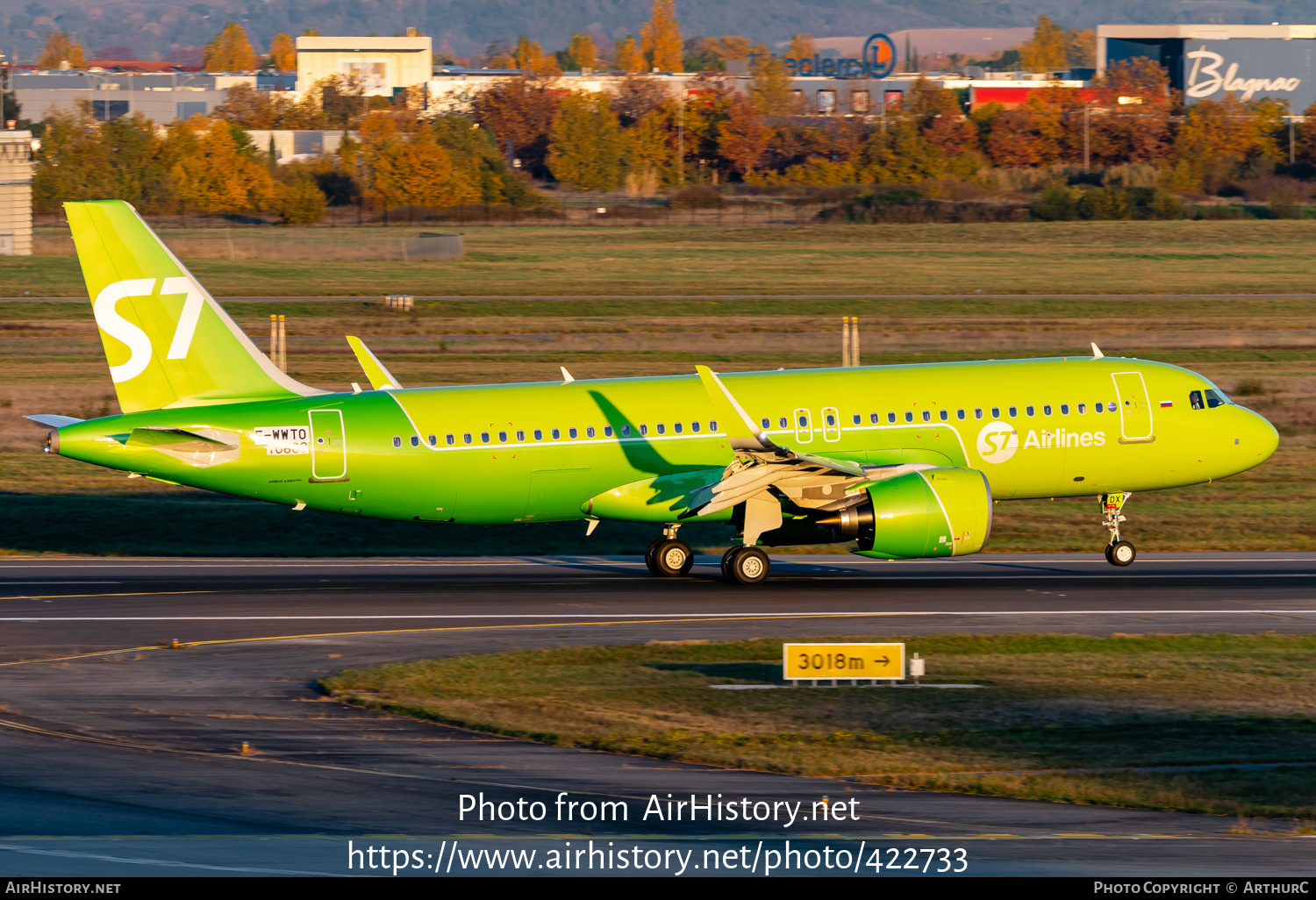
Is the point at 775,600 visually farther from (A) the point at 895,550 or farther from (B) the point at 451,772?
(B) the point at 451,772

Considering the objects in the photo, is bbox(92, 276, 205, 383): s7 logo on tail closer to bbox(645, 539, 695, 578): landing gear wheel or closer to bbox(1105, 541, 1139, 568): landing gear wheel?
bbox(645, 539, 695, 578): landing gear wheel

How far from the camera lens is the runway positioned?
15773mm

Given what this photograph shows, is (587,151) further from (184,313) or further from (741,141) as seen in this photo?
(184,313)

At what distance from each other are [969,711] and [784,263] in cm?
7837

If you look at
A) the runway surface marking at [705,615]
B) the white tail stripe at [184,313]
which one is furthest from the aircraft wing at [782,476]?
the white tail stripe at [184,313]

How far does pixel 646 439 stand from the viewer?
33812 millimetres

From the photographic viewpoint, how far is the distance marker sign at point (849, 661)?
76.0 feet

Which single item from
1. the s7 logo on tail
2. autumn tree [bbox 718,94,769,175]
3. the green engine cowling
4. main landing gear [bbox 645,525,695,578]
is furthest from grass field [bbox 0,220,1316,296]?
the green engine cowling

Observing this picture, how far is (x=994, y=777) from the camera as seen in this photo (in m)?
18.6

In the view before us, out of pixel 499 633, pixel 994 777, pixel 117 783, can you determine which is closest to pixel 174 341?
pixel 499 633

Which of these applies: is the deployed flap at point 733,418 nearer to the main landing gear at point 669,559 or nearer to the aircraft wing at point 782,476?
the aircraft wing at point 782,476

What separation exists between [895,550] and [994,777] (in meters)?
13.1

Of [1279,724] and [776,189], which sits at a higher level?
[776,189]

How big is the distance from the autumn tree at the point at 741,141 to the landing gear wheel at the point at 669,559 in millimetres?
135780
